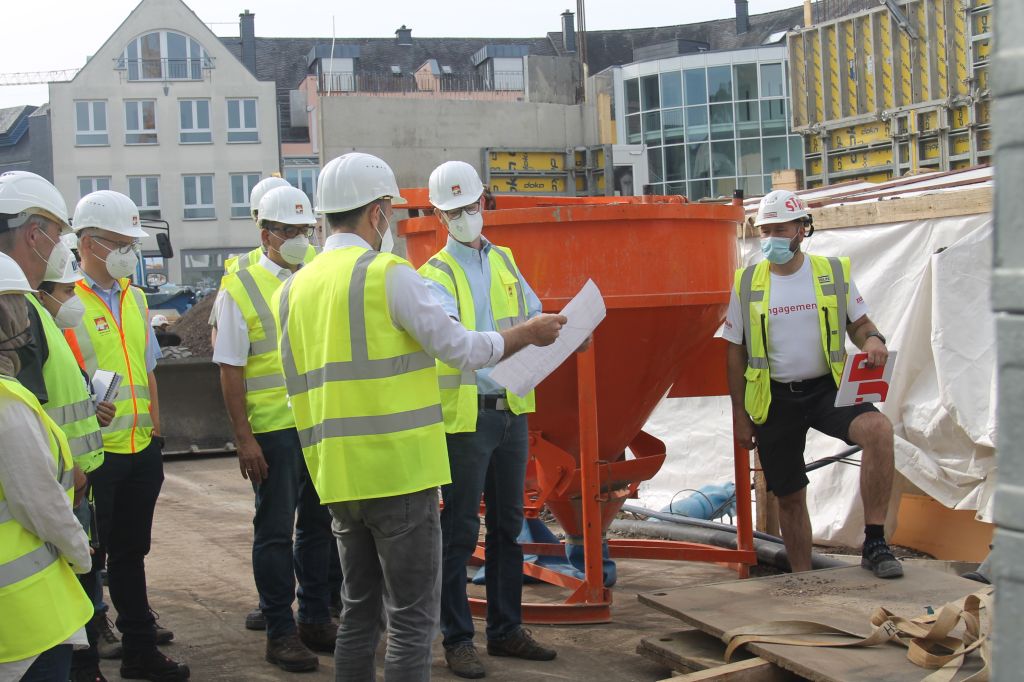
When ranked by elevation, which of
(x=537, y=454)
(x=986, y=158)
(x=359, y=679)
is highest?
(x=986, y=158)

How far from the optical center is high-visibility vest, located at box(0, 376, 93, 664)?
9.04ft

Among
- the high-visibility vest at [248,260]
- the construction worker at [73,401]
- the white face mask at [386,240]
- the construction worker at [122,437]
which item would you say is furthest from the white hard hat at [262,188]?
the white face mask at [386,240]

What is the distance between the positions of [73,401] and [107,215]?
1468mm

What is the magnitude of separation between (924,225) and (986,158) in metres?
10.4

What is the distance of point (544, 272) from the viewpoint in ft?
18.2

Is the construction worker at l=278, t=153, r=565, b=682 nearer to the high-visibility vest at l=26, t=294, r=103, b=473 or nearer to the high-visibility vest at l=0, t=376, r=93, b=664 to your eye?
the high-visibility vest at l=26, t=294, r=103, b=473

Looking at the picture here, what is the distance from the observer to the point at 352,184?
3691 mm

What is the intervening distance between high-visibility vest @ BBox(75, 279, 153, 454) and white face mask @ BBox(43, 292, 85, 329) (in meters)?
0.49

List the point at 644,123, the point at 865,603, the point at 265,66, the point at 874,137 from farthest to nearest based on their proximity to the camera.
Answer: the point at 265,66 < the point at 644,123 < the point at 874,137 < the point at 865,603

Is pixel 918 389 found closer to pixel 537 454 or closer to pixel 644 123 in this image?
pixel 537 454

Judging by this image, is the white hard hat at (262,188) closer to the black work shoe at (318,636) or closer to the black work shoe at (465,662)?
the black work shoe at (318,636)

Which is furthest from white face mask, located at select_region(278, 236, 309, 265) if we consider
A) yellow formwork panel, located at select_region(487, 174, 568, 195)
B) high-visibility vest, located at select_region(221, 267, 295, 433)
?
yellow formwork panel, located at select_region(487, 174, 568, 195)

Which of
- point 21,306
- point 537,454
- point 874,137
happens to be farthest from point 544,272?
point 874,137

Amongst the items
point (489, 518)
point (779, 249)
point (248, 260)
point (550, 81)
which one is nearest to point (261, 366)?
point (248, 260)
